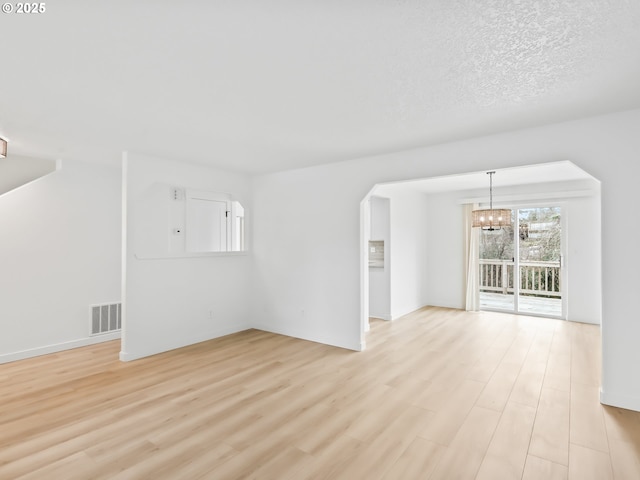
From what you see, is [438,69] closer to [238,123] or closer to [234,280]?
[238,123]

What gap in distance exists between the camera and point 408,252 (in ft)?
23.2

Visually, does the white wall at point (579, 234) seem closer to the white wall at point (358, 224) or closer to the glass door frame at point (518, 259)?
the glass door frame at point (518, 259)

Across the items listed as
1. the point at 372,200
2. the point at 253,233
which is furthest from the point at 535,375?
the point at 253,233

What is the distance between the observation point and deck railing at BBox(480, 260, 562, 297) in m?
6.67

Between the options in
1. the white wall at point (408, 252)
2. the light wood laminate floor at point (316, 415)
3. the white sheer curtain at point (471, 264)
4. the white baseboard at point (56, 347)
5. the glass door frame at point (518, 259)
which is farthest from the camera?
the white sheer curtain at point (471, 264)

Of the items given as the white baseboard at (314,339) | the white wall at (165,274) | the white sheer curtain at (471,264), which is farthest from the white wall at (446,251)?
the white wall at (165,274)

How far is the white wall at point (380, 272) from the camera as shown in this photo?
20.9ft

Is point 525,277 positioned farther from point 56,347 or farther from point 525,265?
point 56,347

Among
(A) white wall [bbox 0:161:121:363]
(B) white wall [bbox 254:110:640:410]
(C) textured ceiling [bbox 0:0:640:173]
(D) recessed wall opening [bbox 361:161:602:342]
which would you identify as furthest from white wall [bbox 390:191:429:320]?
(A) white wall [bbox 0:161:121:363]

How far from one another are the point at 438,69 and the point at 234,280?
4.34m

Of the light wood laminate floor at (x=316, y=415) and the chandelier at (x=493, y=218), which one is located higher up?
the chandelier at (x=493, y=218)

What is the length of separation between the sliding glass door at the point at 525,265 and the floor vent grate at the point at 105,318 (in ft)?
22.3

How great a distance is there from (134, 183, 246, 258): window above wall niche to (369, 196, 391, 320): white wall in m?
2.47

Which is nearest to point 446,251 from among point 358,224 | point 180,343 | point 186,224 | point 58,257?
point 358,224
